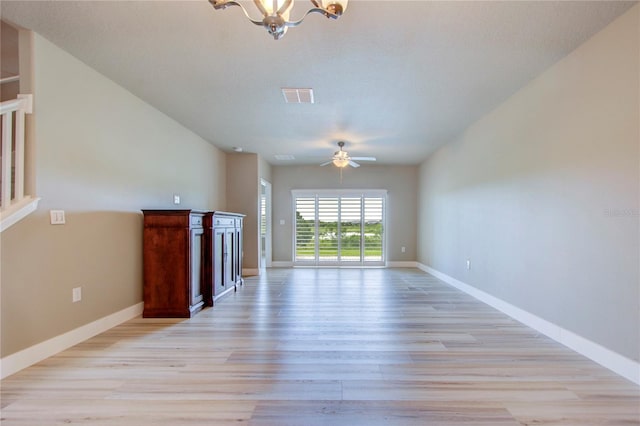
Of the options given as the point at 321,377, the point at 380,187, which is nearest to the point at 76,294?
the point at 321,377

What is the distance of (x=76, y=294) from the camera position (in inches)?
109

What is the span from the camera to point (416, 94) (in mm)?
3443

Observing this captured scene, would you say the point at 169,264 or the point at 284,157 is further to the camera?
the point at 284,157

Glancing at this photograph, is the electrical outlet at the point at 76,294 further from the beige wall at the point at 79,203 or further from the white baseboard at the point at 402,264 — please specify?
the white baseboard at the point at 402,264

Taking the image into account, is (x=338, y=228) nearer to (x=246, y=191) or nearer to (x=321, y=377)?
(x=246, y=191)

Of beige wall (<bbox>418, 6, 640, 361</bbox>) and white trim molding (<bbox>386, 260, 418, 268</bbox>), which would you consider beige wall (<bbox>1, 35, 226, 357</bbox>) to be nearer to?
beige wall (<bbox>418, 6, 640, 361</bbox>)

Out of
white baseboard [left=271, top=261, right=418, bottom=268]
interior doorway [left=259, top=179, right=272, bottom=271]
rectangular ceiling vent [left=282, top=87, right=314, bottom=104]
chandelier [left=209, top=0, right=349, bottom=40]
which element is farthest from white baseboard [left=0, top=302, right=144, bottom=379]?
white baseboard [left=271, top=261, right=418, bottom=268]

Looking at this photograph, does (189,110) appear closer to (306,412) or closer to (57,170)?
(57,170)

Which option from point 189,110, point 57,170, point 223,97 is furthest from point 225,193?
point 57,170

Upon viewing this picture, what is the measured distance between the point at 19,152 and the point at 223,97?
6.08ft

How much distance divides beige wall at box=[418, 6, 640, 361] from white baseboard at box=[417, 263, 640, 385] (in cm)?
6

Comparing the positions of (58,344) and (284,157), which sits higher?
(284,157)

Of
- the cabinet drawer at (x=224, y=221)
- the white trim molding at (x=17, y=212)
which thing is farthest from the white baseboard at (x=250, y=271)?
the white trim molding at (x=17, y=212)

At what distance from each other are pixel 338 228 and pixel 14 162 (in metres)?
6.09
